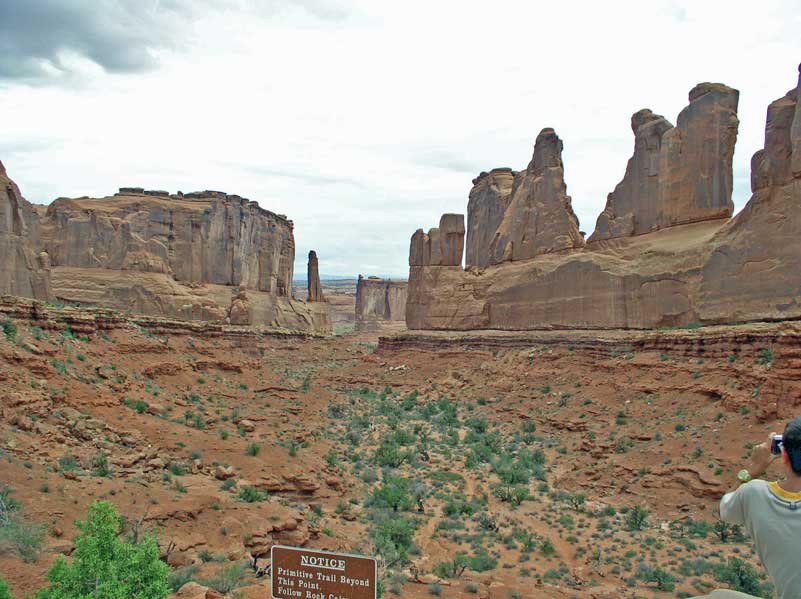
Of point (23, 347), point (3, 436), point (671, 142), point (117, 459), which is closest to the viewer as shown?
point (3, 436)

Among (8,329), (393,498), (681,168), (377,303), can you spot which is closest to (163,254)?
(8,329)

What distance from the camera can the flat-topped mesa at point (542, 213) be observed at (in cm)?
3706

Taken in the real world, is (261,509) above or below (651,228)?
below

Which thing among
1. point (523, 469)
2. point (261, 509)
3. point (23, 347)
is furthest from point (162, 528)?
point (523, 469)

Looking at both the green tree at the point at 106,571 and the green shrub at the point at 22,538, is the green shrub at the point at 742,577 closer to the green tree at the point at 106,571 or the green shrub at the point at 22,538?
the green tree at the point at 106,571

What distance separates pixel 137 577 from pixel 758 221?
77.4 ft

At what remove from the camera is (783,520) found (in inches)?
120

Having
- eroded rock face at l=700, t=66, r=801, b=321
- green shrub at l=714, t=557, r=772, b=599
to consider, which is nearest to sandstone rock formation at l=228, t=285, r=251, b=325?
eroded rock face at l=700, t=66, r=801, b=321

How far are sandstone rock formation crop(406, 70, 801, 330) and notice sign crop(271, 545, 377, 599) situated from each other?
2166 cm

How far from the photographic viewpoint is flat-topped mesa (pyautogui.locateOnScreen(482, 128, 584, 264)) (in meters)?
37.1

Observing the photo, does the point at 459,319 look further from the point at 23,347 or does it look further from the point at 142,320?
the point at 23,347

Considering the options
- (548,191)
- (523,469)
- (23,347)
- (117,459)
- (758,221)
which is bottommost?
(523,469)

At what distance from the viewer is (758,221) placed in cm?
2338

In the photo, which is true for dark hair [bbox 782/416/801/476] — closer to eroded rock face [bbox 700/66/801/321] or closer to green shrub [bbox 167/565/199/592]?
green shrub [bbox 167/565/199/592]
